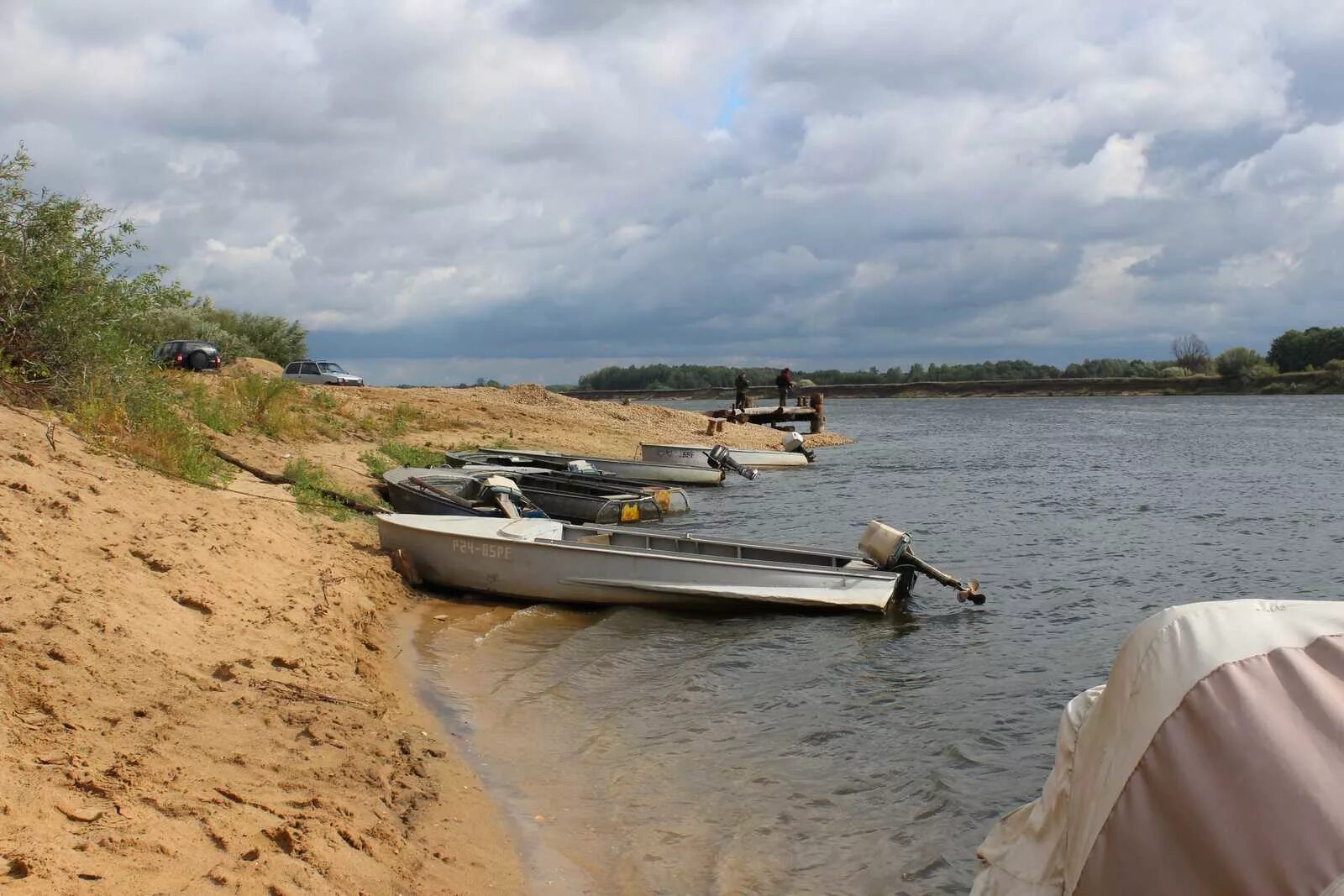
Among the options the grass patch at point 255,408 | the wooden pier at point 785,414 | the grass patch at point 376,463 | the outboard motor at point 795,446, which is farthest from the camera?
the wooden pier at point 785,414

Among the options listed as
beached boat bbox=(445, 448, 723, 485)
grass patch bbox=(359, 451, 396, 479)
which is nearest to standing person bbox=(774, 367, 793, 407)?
beached boat bbox=(445, 448, 723, 485)

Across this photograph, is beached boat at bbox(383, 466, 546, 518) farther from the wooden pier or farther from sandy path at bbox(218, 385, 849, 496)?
the wooden pier

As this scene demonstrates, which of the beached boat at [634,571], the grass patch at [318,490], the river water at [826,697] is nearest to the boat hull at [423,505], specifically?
the grass patch at [318,490]

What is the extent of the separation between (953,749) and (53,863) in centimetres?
613

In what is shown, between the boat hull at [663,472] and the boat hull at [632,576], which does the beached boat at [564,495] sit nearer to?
the boat hull at [632,576]

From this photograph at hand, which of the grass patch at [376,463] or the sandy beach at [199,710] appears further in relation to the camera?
the grass patch at [376,463]

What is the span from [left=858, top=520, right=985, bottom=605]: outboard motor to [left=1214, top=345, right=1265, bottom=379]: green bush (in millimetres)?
102094

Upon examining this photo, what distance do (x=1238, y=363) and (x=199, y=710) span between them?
114m

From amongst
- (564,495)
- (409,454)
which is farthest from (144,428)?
(409,454)

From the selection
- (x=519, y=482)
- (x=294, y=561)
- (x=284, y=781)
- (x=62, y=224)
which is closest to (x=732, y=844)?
(x=284, y=781)

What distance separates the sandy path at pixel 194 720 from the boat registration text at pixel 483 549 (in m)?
1.98

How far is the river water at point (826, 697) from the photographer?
6262mm

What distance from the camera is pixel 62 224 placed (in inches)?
527

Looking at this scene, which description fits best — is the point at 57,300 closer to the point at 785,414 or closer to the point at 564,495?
the point at 564,495
